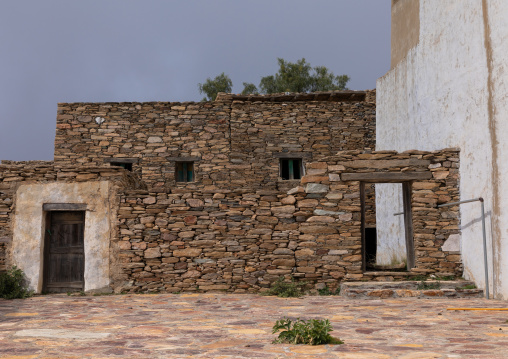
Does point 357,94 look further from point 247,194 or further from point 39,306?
point 39,306

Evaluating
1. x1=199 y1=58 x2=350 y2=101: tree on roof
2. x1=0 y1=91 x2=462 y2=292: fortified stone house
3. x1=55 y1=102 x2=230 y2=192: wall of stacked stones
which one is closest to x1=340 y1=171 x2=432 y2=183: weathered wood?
x1=0 y1=91 x2=462 y2=292: fortified stone house

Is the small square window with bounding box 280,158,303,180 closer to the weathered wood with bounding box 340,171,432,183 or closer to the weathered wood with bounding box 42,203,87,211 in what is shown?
the weathered wood with bounding box 340,171,432,183

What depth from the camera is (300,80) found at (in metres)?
25.6

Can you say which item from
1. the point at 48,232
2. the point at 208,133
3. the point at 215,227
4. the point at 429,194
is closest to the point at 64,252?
the point at 48,232

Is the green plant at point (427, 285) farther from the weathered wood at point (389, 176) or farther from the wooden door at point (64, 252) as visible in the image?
the wooden door at point (64, 252)

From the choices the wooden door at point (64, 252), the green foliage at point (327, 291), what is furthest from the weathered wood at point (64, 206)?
the green foliage at point (327, 291)

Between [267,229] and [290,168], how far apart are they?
15.9ft

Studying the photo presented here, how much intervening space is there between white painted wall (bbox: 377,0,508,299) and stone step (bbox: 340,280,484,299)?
29cm

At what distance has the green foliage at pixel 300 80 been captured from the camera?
2555cm

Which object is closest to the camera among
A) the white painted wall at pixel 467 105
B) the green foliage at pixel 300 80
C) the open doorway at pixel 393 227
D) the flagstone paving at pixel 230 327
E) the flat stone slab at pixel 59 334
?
the flagstone paving at pixel 230 327

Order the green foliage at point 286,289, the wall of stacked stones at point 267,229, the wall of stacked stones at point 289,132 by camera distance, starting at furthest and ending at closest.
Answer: the wall of stacked stones at point 289,132 → the wall of stacked stones at point 267,229 → the green foliage at point 286,289

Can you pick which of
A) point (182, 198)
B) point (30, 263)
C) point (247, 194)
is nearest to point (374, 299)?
point (247, 194)

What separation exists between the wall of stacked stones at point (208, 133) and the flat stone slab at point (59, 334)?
27.5 feet

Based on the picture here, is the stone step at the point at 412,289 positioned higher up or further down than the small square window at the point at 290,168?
further down
